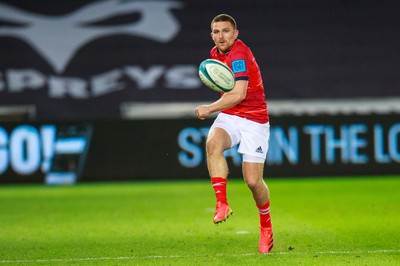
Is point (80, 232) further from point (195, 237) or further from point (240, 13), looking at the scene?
point (240, 13)

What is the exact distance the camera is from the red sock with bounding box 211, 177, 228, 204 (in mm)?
6930

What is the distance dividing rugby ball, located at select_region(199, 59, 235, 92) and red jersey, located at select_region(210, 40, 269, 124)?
0.34 feet

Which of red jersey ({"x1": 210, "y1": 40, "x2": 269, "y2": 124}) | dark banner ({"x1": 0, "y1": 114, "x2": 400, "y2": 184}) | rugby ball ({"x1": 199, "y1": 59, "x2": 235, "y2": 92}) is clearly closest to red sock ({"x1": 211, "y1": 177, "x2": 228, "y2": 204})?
red jersey ({"x1": 210, "y1": 40, "x2": 269, "y2": 124})

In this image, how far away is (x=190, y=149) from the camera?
1543 cm

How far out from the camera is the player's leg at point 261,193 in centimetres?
708

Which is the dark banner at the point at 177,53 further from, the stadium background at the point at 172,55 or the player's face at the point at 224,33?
the player's face at the point at 224,33

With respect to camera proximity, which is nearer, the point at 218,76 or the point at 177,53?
the point at 218,76

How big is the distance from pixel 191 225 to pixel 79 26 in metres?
9.01

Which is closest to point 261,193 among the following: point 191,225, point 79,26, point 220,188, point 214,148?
point 220,188

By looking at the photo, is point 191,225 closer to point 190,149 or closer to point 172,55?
point 190,149

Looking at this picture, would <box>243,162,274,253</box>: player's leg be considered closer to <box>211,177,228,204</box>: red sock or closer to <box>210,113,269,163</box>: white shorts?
<box>210,113,269,163</box>: white shorts

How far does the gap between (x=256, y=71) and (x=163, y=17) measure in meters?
10.5

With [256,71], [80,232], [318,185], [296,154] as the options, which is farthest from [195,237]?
[296,154]

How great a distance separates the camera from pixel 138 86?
1731 cm
